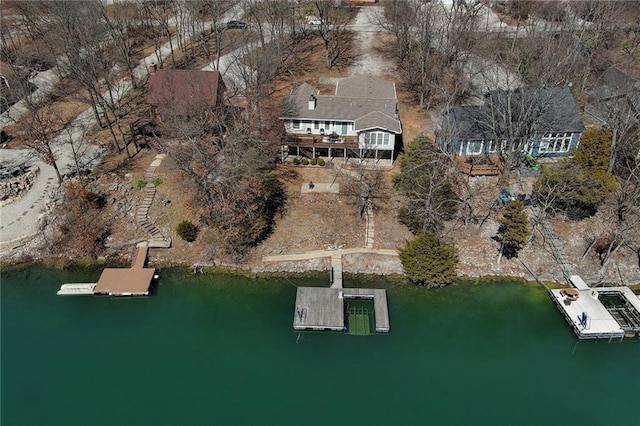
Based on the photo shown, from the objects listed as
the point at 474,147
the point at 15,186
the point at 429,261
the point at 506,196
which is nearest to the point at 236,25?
the point at 15,186

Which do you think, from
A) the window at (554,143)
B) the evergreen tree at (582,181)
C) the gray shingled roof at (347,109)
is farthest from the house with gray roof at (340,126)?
the window at (554,143)

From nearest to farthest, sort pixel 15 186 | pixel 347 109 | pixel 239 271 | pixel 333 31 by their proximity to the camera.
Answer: pixel 239 271 → pixel 15 186 → pixel 347 109 → pixel 333 31

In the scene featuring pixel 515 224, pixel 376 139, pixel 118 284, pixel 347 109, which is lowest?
pixel 118 284

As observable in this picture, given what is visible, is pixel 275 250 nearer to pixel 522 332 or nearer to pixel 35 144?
pixel 522 332

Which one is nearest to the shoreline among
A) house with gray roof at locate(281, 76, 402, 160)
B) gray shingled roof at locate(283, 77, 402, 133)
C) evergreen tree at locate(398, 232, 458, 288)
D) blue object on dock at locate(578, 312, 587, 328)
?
evergreen tree at locate(398, 232, 458, 288)

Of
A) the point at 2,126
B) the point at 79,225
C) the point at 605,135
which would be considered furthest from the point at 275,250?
the point at 2,126

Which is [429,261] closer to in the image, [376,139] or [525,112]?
[376,139]
